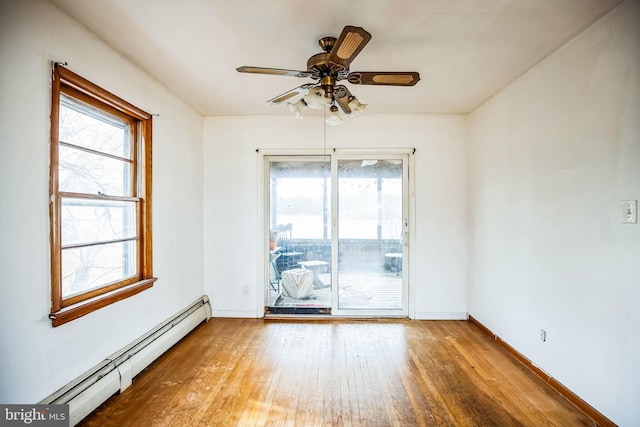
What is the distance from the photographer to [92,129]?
2.17 meters

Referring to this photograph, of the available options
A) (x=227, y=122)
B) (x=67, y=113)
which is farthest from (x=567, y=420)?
(x=227, y=122)

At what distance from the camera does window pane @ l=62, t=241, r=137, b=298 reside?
1945 mm

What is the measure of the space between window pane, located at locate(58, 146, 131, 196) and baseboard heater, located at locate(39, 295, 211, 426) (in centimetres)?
121

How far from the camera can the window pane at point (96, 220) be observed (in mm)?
1946

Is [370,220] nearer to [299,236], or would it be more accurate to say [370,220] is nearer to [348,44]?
[299,236]

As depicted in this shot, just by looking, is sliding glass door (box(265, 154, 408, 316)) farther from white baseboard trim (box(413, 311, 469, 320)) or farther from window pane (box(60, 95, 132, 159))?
window pane (box(60, 95, 132, 159))

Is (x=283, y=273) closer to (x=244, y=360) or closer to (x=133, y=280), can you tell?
(x=244, y=360)

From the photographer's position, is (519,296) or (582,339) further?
(519,296)

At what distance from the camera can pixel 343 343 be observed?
3.07 m

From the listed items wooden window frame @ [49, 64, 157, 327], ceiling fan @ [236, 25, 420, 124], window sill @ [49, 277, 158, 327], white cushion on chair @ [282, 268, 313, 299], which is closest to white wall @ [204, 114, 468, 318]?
white cushion on chair @ [282, 268, 313, 299]

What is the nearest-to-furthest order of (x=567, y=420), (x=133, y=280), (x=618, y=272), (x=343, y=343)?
(x=618, y=272), (x=567, y=420), (x=133, y=280), (x=343, y=343)

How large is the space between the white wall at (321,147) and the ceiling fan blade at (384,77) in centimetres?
167

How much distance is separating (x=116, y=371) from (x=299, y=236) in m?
2.23

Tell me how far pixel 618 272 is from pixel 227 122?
3856 mm
